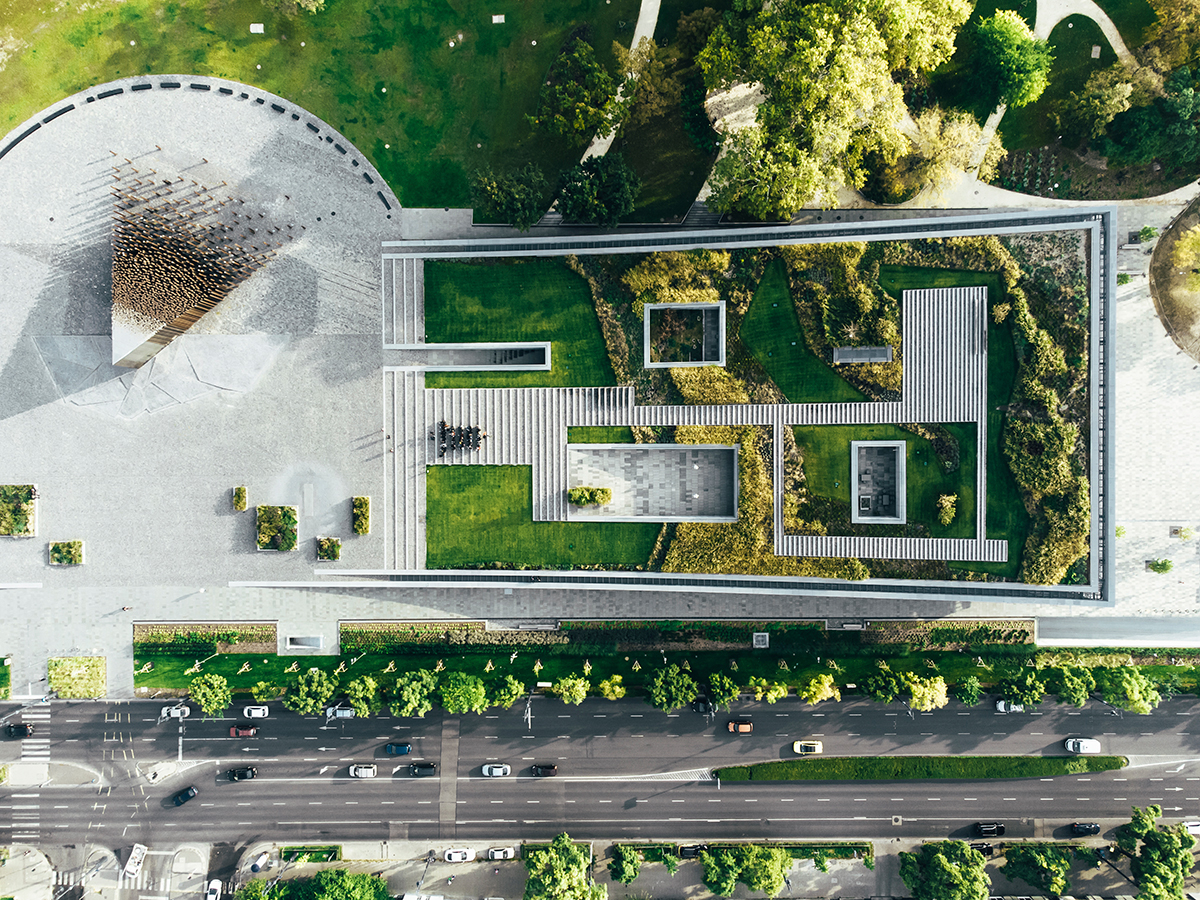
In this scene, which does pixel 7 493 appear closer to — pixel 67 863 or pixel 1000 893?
pixel 67 863

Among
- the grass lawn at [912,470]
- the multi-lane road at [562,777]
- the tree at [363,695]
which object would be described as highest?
the grass lawn at [912,470]

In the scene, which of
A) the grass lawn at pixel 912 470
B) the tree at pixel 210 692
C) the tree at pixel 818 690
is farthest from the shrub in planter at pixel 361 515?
the tree at pixel 818 690

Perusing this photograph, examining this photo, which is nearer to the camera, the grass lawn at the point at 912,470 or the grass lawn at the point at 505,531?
the grass lawn at the point at 912,470

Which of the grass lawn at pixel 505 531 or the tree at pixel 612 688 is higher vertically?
the grass lawn at pixel 505 531

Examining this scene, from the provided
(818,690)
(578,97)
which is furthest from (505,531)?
(578,97)

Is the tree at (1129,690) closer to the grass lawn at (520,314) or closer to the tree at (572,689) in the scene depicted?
the tree at (572,689)

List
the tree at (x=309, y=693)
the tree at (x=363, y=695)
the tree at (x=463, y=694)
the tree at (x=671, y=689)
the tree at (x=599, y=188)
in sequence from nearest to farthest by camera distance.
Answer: the tree at (x=599, y=188), the tree at (x=463, y=694), the tree at (x=671, y=689), the tree at (x=309, y=693), the tree at (x=363, y=695)

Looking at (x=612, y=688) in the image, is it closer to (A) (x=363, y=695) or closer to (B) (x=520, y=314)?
(A) (x=363, y=695)

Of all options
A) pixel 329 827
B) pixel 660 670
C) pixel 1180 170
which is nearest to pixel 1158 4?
pixel 1180 170
